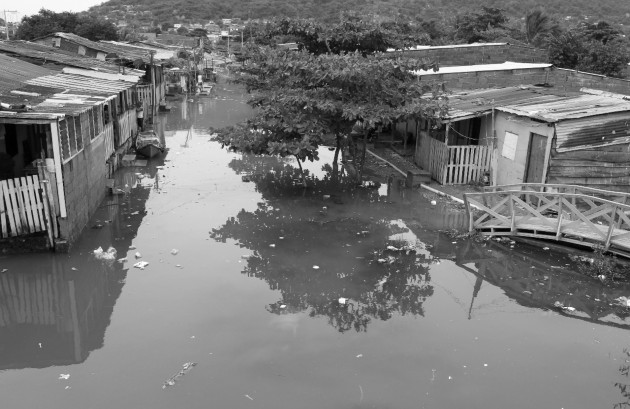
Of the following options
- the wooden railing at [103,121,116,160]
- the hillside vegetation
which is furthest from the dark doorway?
the hillside vegetation

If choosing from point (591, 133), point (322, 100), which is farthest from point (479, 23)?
point (322, 100)

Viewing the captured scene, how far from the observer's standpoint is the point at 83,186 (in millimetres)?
11023

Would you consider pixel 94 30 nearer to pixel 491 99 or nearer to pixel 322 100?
pixel 322 100

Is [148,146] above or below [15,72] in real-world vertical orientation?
below

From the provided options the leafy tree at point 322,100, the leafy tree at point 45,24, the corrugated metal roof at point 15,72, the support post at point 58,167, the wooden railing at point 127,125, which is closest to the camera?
the support post at point 58,167

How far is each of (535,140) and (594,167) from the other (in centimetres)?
142

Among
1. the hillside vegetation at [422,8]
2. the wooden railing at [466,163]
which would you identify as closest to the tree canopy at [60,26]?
the hillside vegetation at [422,8]

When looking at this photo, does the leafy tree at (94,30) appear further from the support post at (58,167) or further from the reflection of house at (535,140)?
the support post at (58,167)

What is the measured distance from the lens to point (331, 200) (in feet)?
45.2

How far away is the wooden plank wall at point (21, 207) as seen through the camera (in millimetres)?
9250

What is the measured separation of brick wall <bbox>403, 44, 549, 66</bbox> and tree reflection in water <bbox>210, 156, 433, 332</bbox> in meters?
13.1

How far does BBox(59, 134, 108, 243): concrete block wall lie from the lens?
385 inches

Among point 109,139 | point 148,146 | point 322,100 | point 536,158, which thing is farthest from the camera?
point 148,146

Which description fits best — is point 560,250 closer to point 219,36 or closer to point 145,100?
point 145,100
